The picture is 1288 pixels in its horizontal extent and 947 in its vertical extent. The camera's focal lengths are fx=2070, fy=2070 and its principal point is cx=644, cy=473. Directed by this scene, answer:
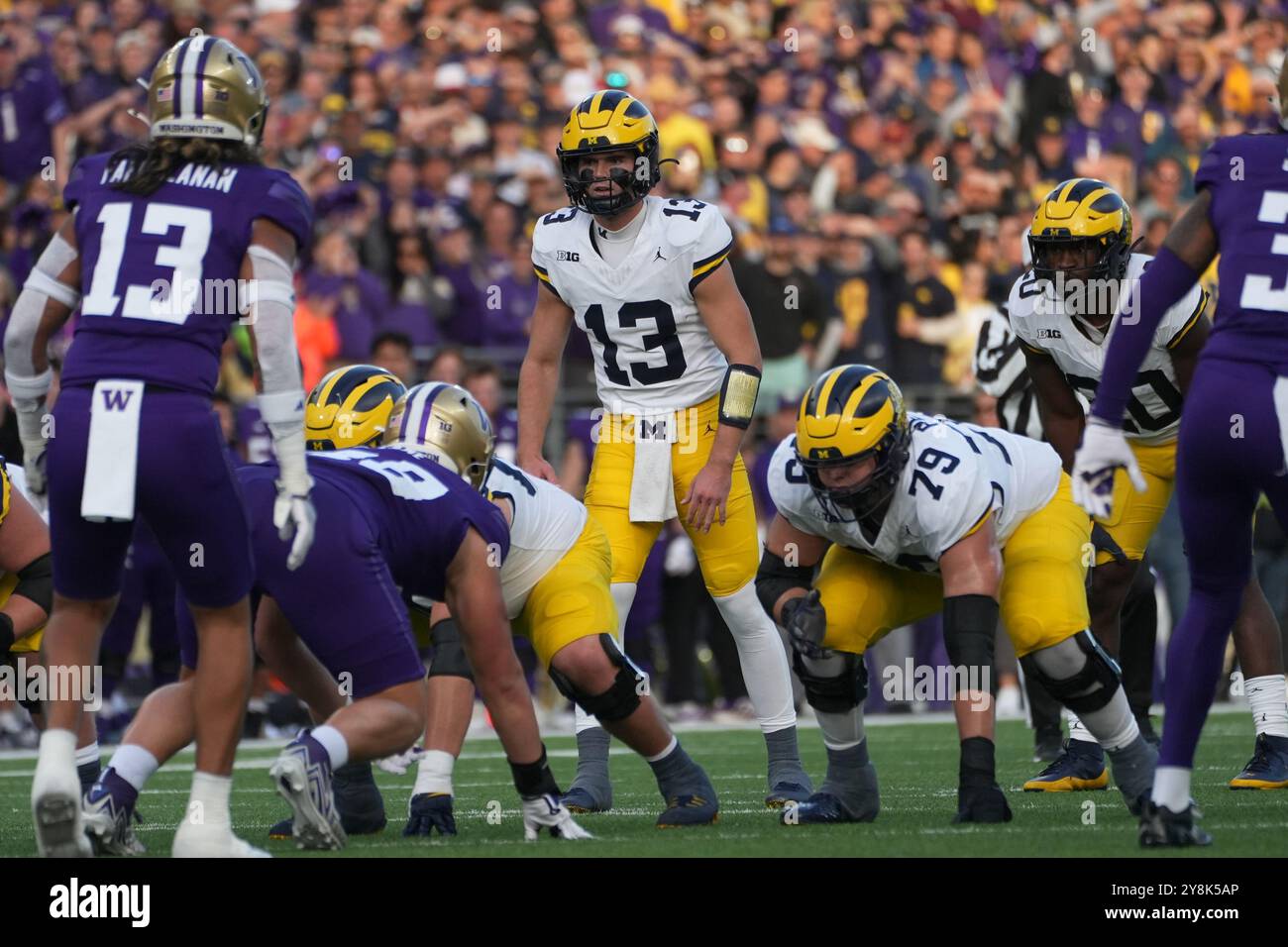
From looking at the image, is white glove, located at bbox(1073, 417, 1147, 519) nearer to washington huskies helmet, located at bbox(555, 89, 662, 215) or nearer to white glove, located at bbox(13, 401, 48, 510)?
washington huskies helmet, located at bbox(555, 89, 662, 215)

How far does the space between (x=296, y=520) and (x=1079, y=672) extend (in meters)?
2.46

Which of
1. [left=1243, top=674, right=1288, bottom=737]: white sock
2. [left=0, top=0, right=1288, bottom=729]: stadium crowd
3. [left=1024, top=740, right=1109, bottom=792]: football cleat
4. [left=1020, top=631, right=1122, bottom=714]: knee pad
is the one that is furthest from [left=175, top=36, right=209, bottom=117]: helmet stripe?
[left=0, top=0, right=1288, bottom=729]: stadium crowd

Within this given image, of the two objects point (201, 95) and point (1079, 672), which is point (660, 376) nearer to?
point (1079, 672)

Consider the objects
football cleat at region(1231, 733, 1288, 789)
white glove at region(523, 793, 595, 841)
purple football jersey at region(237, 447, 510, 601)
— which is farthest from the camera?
football cleat at region(1231, 733, 1288, 789)

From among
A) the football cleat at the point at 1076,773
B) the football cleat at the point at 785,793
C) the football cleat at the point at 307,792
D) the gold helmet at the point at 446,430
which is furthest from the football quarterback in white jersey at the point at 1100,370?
the football cleat at the point at 307,792

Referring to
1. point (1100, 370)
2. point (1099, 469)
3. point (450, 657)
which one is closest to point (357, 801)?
point (450, 657)

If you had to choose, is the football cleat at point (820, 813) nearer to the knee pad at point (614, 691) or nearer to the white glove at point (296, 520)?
the knee pad at point (614, 691)

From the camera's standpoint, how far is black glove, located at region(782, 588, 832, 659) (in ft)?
20.3

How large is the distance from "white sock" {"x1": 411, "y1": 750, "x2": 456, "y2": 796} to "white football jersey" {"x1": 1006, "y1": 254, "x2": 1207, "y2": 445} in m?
2.89

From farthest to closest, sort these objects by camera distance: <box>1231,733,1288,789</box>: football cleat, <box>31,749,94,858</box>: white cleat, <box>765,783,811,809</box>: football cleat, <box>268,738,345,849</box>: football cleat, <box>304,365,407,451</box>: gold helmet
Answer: <box>1231,733,1288,789</box>: football cleat < <box>765,783,811,809</box>: football cleat < <box>304,365,407,451</box>: gold helmet < <box>268,738,345,849</box>: football cleat < <box>31,749,94,858</box>: white cleat

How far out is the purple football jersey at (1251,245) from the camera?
17.0 ft

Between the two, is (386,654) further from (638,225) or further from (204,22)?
(204,22)

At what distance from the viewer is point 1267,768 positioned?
7367 millimetres

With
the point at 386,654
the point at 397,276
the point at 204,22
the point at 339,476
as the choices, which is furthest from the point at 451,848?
the point at 204,22
